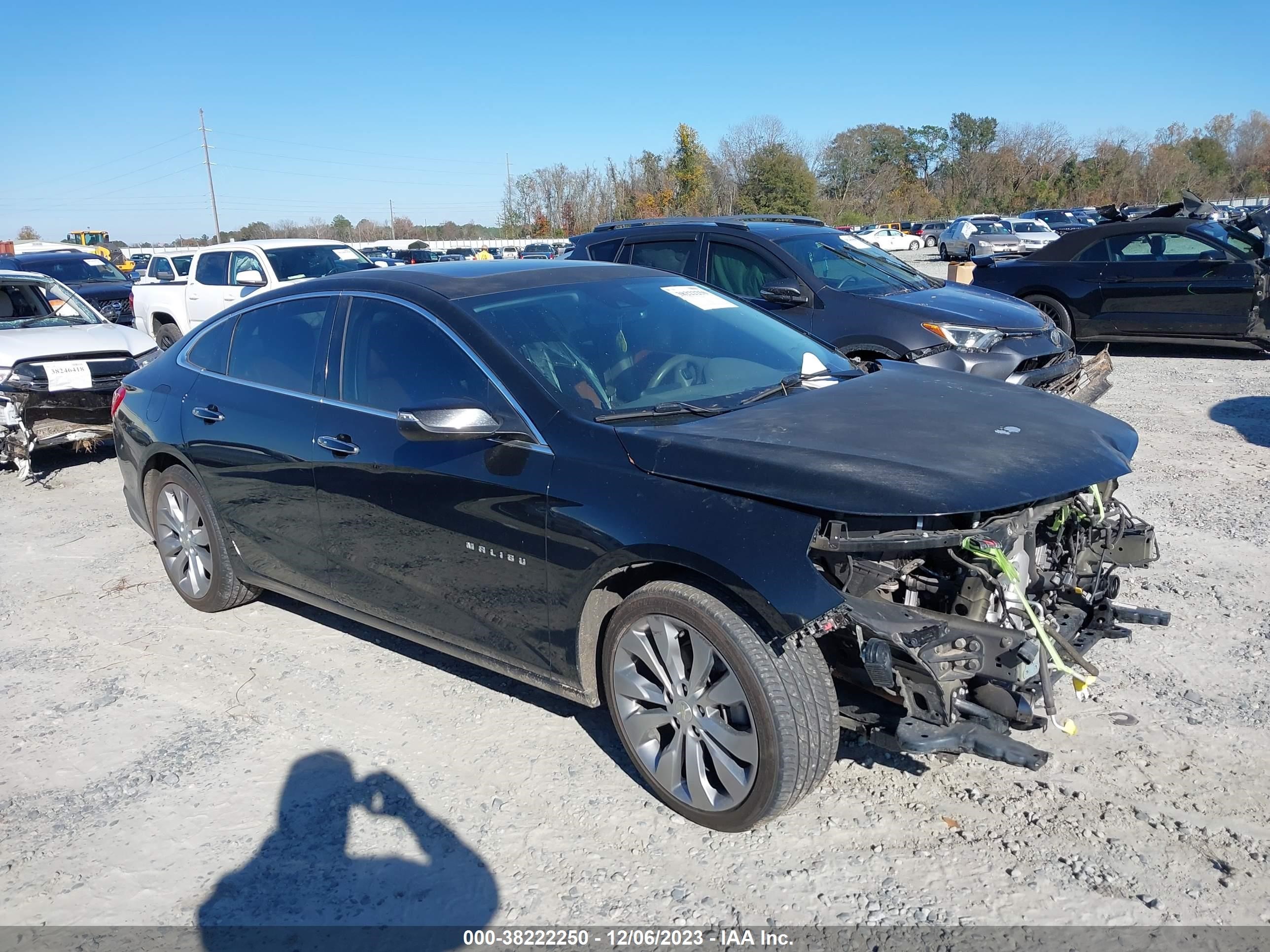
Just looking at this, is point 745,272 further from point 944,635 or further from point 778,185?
point 778,185

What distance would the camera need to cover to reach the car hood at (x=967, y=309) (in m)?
7.27

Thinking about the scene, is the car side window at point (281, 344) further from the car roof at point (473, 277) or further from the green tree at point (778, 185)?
the green tree at point (778, 185)

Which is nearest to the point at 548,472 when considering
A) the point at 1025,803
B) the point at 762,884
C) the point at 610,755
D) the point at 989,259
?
the point at 610,755

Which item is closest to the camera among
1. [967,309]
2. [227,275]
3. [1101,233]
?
[967,309]

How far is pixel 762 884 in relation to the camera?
2.92 meters

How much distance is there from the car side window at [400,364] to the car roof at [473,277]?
0.39 ft

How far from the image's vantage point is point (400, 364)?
3.97 metres

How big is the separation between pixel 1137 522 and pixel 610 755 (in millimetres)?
2291

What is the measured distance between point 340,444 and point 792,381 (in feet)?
6.22

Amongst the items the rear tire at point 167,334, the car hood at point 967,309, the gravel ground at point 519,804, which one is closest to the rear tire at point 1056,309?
the car hood at point 967,309

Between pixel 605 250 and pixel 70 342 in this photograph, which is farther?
pixel 605 250

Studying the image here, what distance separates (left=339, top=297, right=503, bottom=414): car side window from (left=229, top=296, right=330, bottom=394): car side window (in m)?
0.27

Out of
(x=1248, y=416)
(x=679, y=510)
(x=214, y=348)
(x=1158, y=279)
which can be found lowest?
(x=1248, y=416)

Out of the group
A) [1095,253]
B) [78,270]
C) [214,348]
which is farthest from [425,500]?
[78,270]
